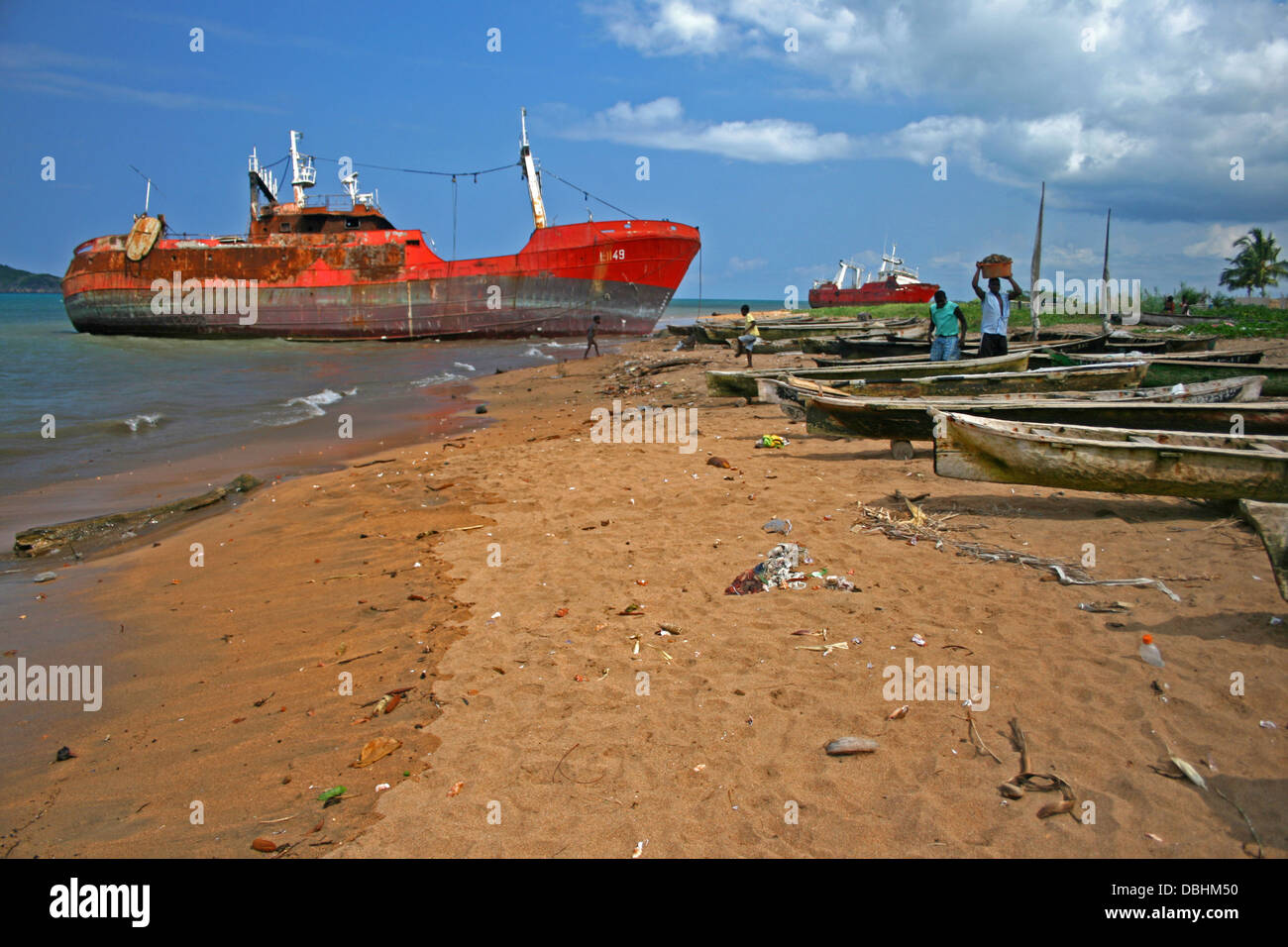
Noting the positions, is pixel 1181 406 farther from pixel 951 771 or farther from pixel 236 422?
pixel 236 422

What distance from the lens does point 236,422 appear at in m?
13.6

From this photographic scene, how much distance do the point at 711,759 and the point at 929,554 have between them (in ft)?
8.09

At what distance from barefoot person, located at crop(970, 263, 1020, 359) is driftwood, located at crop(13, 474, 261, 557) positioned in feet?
31.7

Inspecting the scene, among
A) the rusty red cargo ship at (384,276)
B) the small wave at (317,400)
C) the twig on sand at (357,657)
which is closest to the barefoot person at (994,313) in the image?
the twig on sand at (357,657)

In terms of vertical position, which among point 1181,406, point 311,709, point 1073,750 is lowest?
point 311,709

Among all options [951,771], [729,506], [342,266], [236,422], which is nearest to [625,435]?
[729,506]

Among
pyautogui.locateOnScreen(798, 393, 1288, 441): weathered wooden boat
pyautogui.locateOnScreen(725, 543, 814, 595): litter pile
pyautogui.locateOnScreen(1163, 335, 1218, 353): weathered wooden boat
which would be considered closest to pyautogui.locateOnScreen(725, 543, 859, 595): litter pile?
pyautogui.locateOnScreen(725, 543, 814, 595): litter pile

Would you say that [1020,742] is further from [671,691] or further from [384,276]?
[384,276]

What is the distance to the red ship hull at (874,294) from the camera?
48469 millimetres

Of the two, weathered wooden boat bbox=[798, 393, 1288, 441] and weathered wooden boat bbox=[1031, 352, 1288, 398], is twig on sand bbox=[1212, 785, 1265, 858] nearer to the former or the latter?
weathered wooden boat bbox=[798, 393, 1288, 441]

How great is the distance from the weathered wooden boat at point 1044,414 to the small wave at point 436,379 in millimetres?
13774
